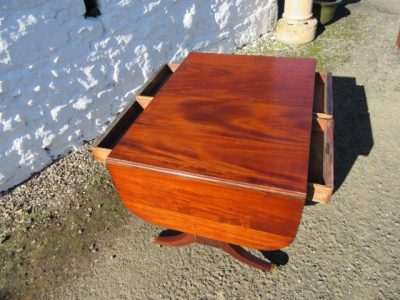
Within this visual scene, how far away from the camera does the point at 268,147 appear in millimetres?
1611

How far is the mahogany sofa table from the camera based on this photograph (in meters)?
1.47

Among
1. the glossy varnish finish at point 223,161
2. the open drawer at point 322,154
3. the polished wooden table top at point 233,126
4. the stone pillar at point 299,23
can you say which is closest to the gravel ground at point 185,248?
the glossy varnish finish at point 223,161

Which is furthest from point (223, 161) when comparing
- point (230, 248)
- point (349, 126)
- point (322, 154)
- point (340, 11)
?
point (340, 11)

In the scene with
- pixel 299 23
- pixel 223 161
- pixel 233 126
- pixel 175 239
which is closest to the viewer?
pixel 223 161

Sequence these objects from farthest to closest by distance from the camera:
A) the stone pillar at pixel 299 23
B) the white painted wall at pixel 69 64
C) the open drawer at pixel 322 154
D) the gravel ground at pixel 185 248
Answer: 1. the stone pillar at pixel 299 23
2. the white painted wall at pixel 69 64
3. the gravel ground at pixel 185 248
4. the open drawer at pixel 322 154

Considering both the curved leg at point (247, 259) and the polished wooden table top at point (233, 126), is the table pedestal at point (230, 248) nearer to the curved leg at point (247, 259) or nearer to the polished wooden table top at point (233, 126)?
the curved leg at point (247, 259)

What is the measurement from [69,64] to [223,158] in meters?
1.85

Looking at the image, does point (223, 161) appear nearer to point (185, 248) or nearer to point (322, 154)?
point (322, 154)

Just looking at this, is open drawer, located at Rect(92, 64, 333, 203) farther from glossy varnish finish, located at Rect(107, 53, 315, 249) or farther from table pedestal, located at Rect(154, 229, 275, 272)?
table pedestal, located at Rect(154, 229, 275, 272)

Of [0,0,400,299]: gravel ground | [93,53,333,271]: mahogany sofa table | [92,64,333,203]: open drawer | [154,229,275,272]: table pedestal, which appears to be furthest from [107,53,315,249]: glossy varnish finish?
[0,0,400,299]: gravel ground

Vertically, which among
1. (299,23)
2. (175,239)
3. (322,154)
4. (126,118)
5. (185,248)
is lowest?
(185,248)

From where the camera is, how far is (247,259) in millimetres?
2084

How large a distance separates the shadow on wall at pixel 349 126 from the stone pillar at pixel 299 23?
3.77ft

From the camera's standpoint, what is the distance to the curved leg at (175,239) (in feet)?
7.09
